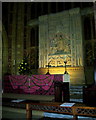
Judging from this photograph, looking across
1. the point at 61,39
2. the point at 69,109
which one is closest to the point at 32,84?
the point at 69,109

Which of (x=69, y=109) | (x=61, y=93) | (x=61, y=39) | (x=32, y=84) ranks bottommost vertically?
(x=32, y=84)

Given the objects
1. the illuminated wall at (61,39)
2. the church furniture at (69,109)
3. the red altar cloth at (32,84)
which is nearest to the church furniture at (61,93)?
the church furniture at (69,109)

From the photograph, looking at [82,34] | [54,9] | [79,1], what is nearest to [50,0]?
[54,9]

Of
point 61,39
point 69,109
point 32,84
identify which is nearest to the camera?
point 69,109

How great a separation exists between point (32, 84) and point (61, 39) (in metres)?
4.00

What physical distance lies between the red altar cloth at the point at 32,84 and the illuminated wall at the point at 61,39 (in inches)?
113

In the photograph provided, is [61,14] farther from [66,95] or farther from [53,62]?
[66,95]

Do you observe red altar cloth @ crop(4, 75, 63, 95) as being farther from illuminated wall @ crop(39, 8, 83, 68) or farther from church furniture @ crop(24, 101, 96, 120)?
church furniture @ crop(24, 101, 96, 120)

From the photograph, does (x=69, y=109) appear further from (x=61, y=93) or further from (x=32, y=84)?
(x=32, y=84)

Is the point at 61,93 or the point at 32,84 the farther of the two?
the point at 32,84

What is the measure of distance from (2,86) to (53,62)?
3.45 m

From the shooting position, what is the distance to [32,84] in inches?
224

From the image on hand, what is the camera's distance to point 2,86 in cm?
650

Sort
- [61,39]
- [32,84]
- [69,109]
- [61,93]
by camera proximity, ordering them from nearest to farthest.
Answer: [69,109]
[61,93]
[32,84]
[61,39]
